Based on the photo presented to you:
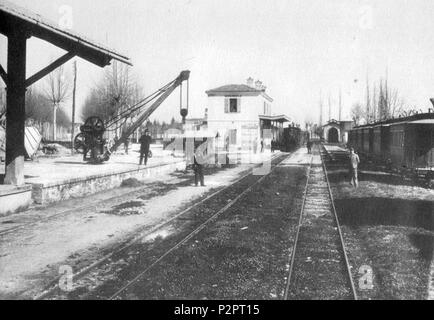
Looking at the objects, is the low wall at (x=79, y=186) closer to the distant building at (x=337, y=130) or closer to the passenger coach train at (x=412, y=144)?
the passenger coach train at (x=412, y=144)

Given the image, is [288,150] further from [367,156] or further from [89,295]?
[89,295]

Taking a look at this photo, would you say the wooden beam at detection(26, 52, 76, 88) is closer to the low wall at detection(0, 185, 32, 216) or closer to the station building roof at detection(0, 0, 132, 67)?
the station building roof at detection(0, 0, 132, 67)

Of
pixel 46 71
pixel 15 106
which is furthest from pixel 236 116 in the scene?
pixel 15 106

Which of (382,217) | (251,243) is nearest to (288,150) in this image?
(382,217)

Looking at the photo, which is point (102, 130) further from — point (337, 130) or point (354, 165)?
point (337, 130)

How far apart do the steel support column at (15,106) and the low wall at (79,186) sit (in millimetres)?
669

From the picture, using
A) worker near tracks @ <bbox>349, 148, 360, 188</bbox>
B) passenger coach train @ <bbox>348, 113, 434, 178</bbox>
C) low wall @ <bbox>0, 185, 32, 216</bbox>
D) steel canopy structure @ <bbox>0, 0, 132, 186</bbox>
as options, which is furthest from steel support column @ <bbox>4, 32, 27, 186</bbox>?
passenger coach train @ <bbox>348, 113, 434, 178</bbox>

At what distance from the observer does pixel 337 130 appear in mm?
76812

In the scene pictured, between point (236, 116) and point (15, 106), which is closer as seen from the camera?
point (15, 106)

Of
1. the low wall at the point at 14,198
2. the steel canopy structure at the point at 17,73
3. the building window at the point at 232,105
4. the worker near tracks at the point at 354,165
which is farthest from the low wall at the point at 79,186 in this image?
the building window at the point at 232,105

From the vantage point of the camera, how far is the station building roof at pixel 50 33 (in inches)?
349

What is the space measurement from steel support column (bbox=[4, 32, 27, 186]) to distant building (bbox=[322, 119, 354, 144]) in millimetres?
70253

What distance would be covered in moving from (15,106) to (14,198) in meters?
2.25

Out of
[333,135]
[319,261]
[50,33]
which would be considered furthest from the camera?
[333,135]
